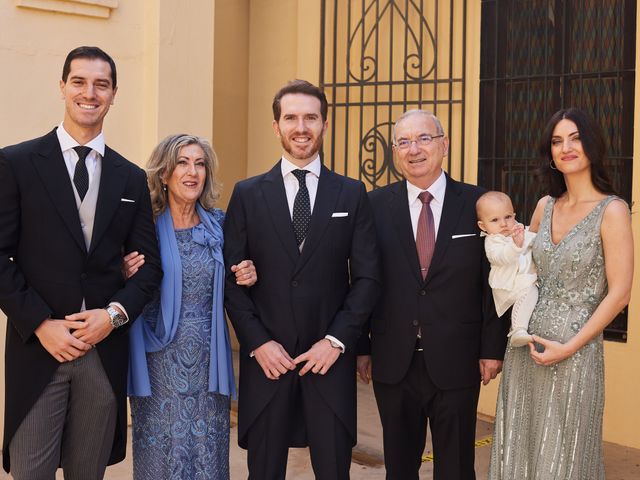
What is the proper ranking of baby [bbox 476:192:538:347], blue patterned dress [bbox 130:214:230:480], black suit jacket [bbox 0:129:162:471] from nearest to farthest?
1. black suit jacket [bbox 0:129:162:471]
2. baby [bbox 476:192:538:347]
3. blue patterned dress [bbox 130:214:230:480]

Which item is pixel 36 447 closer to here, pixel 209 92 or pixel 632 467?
pixel 209 92

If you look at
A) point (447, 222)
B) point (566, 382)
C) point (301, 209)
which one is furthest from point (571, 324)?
point (301, 209)

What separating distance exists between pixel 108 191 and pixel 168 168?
1.27 feet

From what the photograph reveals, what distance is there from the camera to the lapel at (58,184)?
321 cm

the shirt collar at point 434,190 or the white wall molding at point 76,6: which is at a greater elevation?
the white wall molding at point 76,6

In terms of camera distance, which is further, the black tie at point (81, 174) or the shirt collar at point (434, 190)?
the shirt collar at point (434, 190)

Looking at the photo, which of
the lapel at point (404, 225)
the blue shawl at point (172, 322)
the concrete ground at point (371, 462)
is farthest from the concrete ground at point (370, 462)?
the lapel at point (404, 225)

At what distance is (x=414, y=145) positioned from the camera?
373cm

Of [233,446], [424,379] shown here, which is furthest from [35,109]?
[424,379]

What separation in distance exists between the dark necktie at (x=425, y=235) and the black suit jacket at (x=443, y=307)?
4 cm

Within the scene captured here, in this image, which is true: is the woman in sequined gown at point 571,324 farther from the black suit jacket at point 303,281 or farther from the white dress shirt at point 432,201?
the black suit jacket at point 303,281

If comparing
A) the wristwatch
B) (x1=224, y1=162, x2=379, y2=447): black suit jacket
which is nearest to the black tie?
the wristwatch

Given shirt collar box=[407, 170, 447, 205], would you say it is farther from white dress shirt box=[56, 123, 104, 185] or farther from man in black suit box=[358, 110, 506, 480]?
white dress shirt box=[56, 123, 104, 185]

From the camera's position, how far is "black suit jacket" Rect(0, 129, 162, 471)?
3.15 meters
